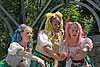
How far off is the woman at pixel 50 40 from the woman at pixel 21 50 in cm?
13

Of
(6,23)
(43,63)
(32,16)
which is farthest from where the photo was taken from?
(32,16)

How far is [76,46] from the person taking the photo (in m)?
4.48

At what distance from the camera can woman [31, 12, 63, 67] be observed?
4.60 metres

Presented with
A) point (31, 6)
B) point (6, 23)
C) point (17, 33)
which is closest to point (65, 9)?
point (31, 6)

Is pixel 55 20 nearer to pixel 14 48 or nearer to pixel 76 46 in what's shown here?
pixel 76 46

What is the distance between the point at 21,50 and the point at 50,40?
0.41 metres

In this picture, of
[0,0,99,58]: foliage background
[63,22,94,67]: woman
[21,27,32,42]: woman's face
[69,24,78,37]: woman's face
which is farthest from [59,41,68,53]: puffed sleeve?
[0,0,99,58]: foliage background

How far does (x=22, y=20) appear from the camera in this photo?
13328mm

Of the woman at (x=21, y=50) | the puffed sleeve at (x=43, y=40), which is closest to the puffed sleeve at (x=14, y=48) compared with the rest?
the woman at (x=21, y=50)

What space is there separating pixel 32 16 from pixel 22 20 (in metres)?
0.73

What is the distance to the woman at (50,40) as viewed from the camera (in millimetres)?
4598

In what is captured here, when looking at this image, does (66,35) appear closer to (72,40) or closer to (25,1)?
(72,40)

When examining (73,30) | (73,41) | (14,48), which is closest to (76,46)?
(73,41)

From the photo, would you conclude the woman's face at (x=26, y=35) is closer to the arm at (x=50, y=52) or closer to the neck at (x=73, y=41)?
the arm at (x=50, y=52)
